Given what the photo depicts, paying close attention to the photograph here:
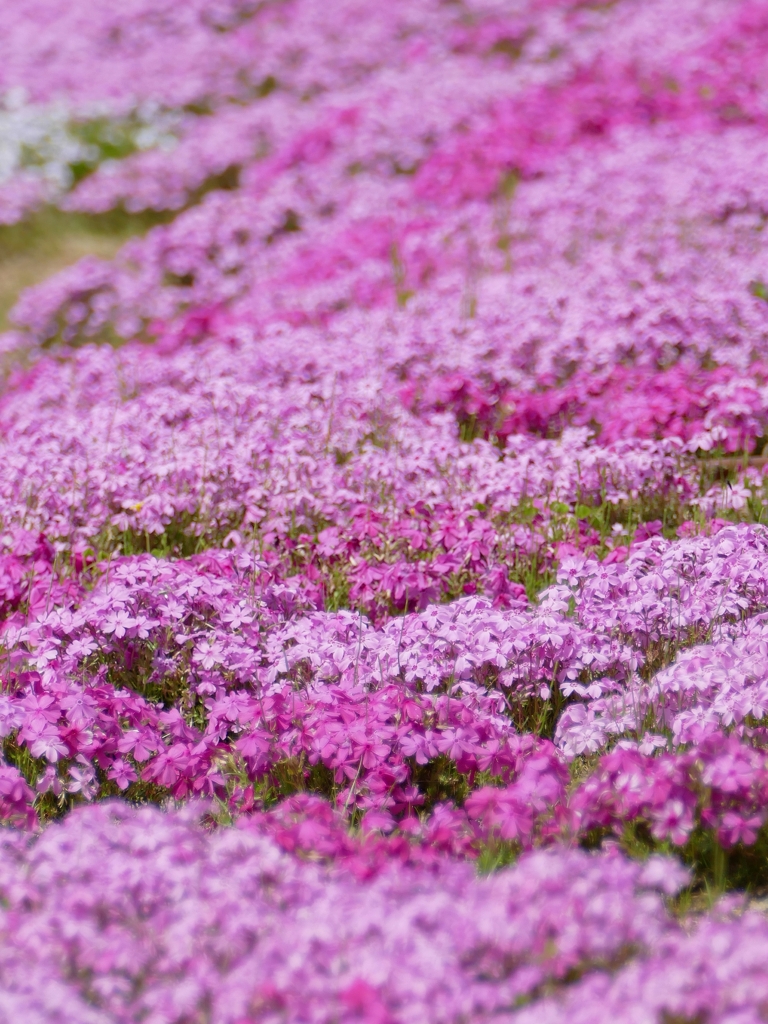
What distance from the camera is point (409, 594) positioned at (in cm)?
462

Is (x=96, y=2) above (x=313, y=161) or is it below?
above

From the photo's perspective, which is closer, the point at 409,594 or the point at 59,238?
the point at 409,594

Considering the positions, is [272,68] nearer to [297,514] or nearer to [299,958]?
[297,514]

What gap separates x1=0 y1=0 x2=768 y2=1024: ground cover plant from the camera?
8.93 ft

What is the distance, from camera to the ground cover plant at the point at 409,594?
272cm

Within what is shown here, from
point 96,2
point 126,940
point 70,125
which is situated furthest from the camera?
point 96,2

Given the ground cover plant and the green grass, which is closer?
the ground cover plant

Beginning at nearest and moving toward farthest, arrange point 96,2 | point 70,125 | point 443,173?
point 443,173
point 70,125
point 96,2

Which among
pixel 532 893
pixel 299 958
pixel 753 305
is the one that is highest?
pixel 299 958

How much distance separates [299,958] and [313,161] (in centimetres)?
1025

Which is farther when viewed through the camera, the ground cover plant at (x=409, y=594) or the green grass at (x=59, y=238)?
the green grass at (x=59, y=238)

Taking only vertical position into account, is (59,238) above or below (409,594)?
above

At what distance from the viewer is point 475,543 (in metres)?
4.81

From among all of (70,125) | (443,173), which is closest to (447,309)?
(443,173)
